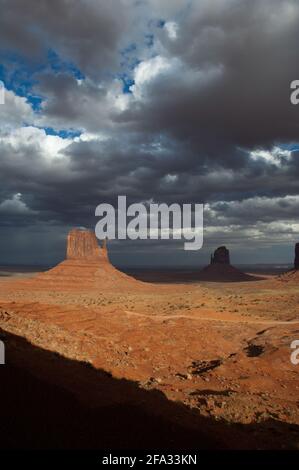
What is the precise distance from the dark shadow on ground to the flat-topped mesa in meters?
80.3

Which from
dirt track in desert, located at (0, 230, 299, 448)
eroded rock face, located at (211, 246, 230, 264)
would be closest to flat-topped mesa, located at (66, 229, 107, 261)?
eroded rock face, located at (211, 246, 230, 264)

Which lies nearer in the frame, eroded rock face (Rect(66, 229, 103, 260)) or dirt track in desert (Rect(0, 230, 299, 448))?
dirt track in desert (Rect(0, 230, 299, 448))

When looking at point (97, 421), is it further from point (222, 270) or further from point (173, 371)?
point (222, 270)

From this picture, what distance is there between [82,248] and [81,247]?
1.16 ft

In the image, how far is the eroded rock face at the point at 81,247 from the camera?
8900cm

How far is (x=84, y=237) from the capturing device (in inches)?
3590

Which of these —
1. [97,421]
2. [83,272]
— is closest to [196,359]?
[97,421]

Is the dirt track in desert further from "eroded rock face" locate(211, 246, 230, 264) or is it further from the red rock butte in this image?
"eroded rock face" locate(211, 246, 230, 264)

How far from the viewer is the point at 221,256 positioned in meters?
131

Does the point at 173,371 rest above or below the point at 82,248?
below

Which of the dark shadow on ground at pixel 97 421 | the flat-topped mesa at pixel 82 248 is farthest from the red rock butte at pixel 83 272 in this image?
the dark shadow on ground at pixel 97 421

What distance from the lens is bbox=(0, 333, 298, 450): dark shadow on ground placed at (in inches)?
237

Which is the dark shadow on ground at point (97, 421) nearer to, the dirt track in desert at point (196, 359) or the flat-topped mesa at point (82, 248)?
the dirt track in desert at point (196, 359)

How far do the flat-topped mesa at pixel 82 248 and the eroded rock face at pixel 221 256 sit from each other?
5319 cm
